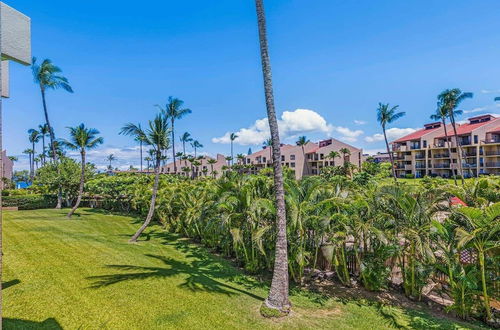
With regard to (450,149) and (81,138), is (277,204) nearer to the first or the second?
(81,138)

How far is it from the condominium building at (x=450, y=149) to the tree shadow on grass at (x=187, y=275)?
144ft

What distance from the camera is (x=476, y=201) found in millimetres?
9047

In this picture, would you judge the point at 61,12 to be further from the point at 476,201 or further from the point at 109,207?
the point at 109,207

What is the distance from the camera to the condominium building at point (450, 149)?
48688 mm

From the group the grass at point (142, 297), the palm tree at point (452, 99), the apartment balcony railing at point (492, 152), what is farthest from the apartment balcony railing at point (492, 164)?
the grass at point (142, 297)

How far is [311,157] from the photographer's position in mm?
68188

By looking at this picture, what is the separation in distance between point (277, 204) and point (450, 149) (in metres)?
57.0

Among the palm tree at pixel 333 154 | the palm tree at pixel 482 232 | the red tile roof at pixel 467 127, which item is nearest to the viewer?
the palm tree at pixel 482 232

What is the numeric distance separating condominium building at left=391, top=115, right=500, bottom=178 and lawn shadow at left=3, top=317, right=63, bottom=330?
49.6m

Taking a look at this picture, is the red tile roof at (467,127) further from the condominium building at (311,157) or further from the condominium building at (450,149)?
the condominium building at (311,157)

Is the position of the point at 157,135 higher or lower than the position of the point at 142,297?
higher

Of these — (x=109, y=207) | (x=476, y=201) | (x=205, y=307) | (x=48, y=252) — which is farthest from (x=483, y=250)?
(x=109, y=207)

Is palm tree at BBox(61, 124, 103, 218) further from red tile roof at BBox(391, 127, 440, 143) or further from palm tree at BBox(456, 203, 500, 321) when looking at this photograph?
red tile roof at BBox(391, 127, 440, 143)

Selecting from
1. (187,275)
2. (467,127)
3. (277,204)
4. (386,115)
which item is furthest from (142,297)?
(467,127)
